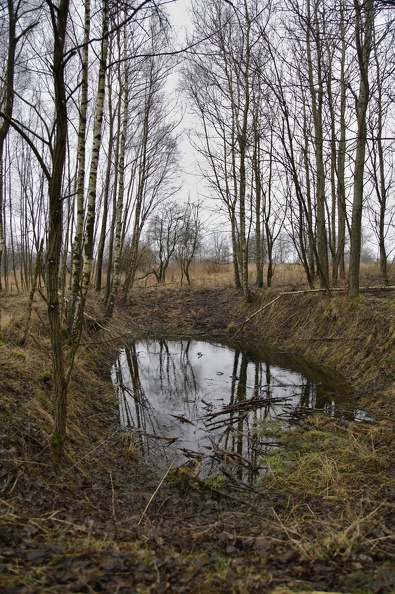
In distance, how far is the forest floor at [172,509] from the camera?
1.86m

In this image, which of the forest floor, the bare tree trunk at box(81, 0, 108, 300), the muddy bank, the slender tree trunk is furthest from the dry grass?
the bare tree trunk at box(81, 0, 108, 300)

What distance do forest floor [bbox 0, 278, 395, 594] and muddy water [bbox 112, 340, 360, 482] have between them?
32 centimetres

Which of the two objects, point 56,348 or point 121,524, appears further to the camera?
point 56,348

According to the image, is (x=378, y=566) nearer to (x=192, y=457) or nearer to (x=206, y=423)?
(x=192, y=457)

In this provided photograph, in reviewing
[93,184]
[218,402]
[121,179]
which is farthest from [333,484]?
[121,179]

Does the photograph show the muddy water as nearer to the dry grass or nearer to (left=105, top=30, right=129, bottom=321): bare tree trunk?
the dry grass

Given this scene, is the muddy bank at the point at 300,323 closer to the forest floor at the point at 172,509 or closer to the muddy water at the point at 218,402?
the muddy water at the point at 218,402

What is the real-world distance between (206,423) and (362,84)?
8.12 m

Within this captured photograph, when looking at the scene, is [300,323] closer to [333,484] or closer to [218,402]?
[218,402]

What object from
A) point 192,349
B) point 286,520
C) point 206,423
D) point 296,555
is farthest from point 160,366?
point 296,555

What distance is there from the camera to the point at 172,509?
3105 millimetres

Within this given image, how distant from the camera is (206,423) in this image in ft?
17.6

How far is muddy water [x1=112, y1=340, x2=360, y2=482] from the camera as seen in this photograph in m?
4.41

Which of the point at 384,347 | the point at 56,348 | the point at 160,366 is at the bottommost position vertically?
the point at 160,366
